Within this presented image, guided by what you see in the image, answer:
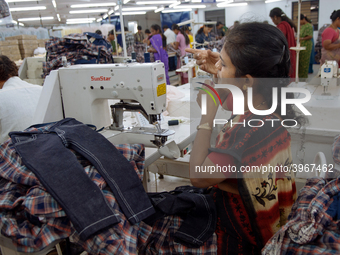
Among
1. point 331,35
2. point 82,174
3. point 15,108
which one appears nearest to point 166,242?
point 82,174

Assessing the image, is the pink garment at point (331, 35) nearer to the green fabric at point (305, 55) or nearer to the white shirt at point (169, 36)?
the green fabric at point (305, 55)

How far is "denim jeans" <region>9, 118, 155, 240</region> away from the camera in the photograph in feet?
2.68

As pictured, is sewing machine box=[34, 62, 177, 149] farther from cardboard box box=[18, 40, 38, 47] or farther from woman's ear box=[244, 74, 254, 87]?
cardboard box box=[18, 40, 38, 47]

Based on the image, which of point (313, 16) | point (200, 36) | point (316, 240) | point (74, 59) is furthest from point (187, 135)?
point (313, 16)

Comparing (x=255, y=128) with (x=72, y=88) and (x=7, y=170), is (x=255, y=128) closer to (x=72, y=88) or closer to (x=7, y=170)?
(x=7, y=170)

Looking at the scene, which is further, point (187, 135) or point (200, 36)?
point (200, 36)

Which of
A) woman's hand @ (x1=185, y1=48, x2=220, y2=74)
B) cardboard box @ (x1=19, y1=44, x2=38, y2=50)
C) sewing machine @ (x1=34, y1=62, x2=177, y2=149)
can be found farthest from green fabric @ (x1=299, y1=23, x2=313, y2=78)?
cardboard box @ (x1=19, y1=44, x2=38, y2=50)

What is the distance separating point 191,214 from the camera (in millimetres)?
1023

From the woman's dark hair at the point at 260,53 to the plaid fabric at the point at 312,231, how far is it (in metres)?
0.36

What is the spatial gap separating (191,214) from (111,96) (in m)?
0.70

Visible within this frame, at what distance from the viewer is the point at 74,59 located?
2.91 m

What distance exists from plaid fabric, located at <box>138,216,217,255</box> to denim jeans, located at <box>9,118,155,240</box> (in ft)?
0.32

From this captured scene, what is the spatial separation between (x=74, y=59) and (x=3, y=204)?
2.29 metres

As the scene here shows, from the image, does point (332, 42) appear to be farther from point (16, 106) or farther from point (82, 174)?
point (82, 174)
